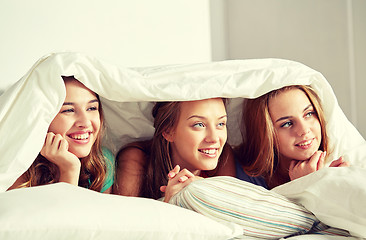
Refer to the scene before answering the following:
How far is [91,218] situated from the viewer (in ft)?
2.43

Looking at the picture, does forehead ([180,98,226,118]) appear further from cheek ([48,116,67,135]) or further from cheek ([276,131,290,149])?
cheek ([48,116,67,135])

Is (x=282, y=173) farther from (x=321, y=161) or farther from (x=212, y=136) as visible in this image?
(x=212, y=136)

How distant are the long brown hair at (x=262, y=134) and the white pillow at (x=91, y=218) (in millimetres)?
604

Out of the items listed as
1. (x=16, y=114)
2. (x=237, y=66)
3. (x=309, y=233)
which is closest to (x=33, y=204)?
(x=16, y=114)

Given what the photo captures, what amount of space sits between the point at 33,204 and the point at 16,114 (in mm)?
356

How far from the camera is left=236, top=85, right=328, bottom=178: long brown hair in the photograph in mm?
1412

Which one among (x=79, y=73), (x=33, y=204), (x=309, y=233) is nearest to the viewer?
(x=33, y=204)

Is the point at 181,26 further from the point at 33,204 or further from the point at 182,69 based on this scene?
the point at 33,204

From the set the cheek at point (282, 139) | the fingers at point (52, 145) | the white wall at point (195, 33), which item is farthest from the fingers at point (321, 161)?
the white wall at point (195, 33)

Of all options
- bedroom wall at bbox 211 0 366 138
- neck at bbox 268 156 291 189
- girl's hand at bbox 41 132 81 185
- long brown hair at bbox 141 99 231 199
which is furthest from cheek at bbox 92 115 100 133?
bedroom wall at bbox 211 0 366 138

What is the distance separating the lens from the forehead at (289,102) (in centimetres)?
139

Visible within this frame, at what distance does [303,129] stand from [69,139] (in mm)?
661

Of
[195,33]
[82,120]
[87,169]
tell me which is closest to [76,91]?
[82,120]

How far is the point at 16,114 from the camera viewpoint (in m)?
1.02
